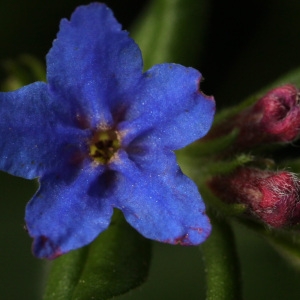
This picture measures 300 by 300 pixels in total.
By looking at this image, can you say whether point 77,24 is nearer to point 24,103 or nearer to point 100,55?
point 100,55

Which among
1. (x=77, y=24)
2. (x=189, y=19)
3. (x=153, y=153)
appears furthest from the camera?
(x=189, y=19)

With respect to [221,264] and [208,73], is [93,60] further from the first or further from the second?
[208,73]

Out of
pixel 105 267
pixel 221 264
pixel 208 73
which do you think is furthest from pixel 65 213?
pixel 208 73

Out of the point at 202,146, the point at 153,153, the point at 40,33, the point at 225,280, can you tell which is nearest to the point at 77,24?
the point at 153,153

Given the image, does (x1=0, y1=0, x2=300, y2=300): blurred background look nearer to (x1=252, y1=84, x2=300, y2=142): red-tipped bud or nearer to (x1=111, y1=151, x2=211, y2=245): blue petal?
(x1=252, y1=84, x2=300, y2=142): red-tipped bud

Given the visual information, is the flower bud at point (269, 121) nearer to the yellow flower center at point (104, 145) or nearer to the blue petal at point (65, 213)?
the yellow flower center at point (104, 145)

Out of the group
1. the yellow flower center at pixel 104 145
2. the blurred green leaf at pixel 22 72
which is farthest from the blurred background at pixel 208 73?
the yellow flower center at pixel 104 145
